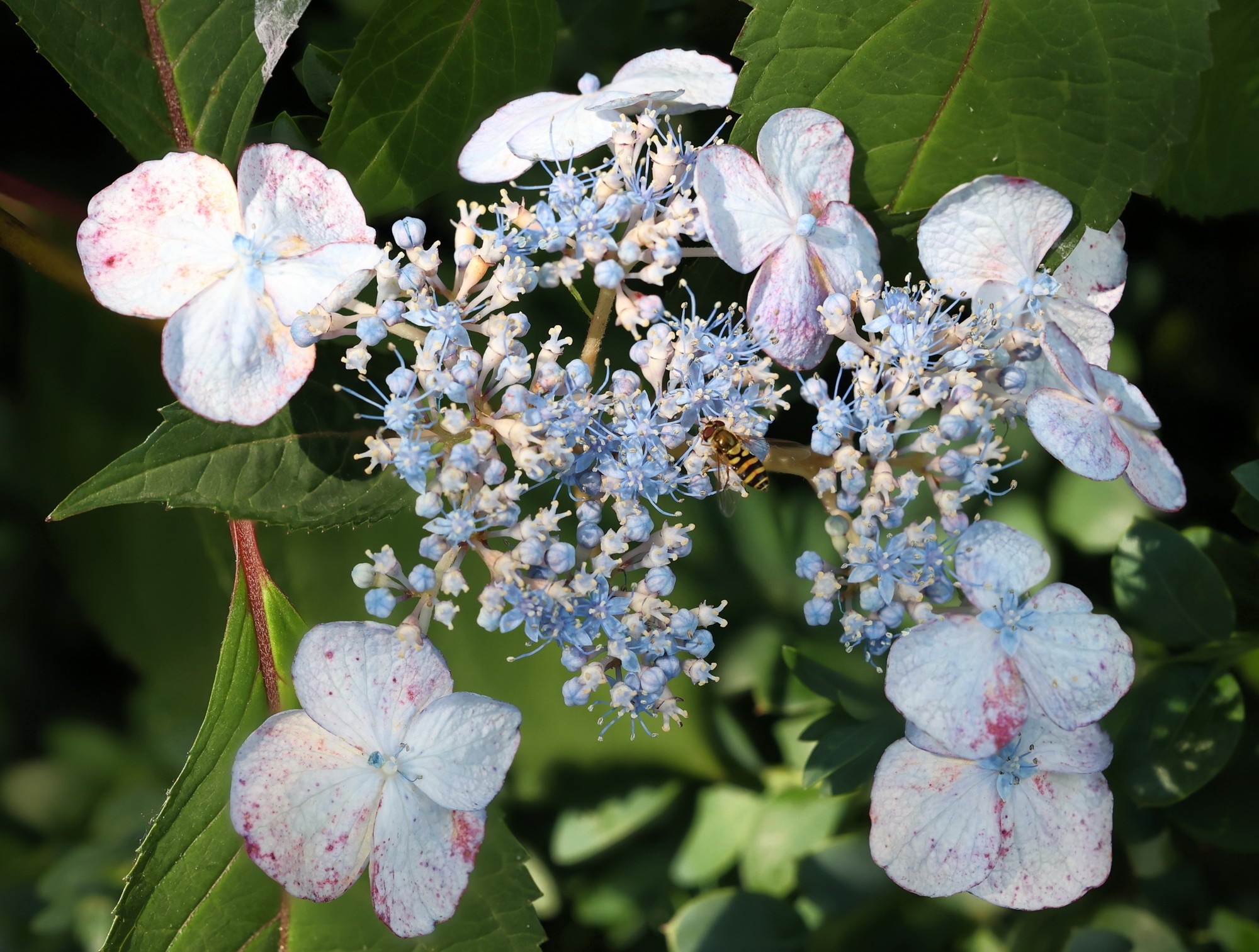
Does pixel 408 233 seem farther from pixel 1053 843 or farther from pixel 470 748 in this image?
pixel 1053 843

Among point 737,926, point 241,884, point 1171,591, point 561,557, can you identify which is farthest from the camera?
point 737,926

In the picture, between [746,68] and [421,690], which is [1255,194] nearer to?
[746,68]

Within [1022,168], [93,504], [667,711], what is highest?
[93,504]

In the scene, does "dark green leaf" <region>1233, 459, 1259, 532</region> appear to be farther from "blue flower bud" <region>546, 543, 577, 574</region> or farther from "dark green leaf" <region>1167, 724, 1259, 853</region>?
"blue flower bud" <region>546, 543, 577, 574</region>

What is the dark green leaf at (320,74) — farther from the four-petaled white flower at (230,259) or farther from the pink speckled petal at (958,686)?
the pink speckled petal at (958,686)

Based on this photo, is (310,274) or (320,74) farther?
(320,74)

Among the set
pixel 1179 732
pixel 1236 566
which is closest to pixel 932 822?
pixel 1179 732

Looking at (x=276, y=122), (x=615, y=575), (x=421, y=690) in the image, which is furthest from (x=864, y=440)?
(x=276, y=122)
